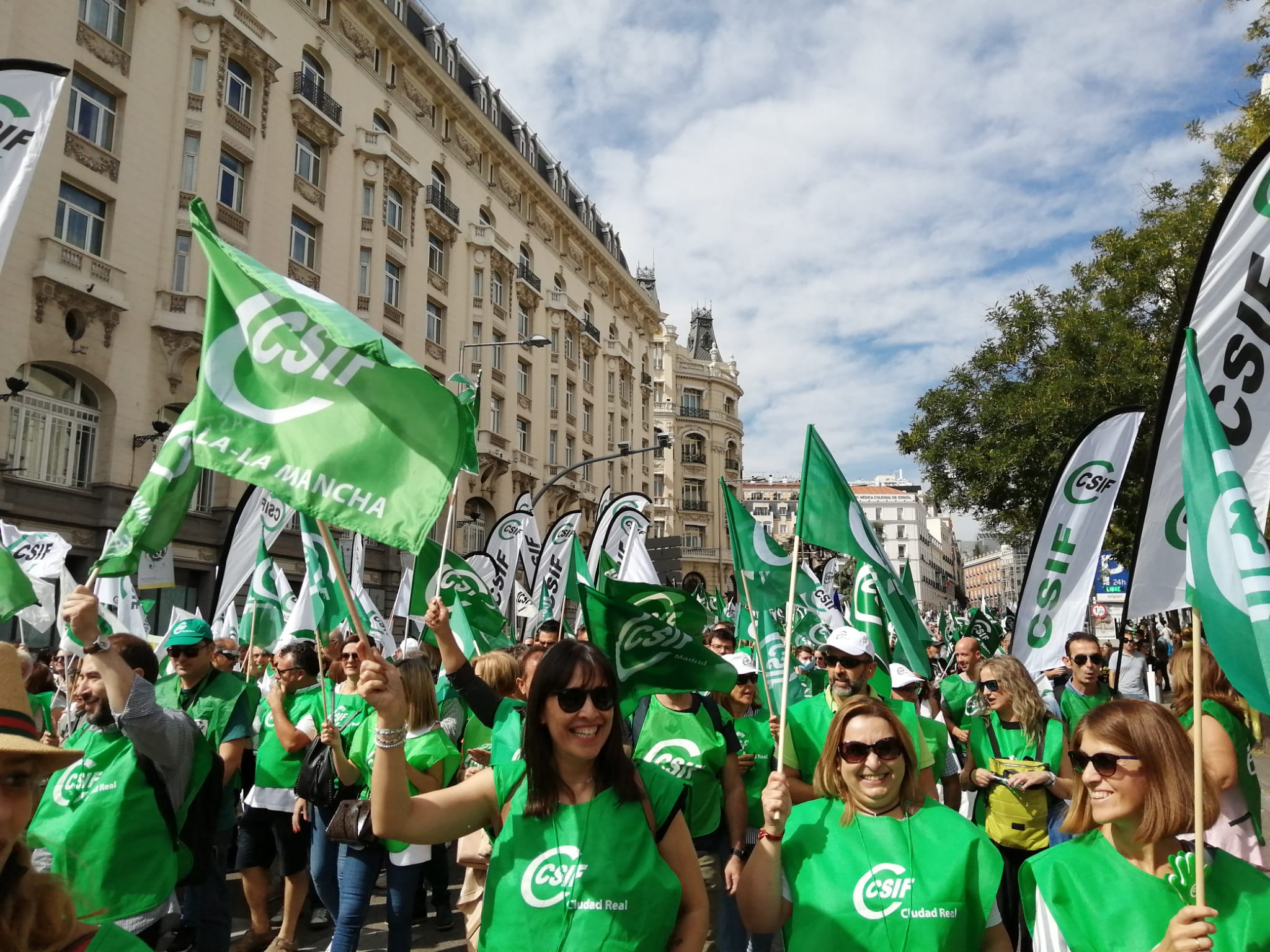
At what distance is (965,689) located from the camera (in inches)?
269

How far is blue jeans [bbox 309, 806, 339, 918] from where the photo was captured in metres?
5.22

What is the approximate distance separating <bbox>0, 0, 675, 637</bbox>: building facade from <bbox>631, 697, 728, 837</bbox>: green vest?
1701cm

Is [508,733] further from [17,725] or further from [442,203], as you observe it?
[442,203]

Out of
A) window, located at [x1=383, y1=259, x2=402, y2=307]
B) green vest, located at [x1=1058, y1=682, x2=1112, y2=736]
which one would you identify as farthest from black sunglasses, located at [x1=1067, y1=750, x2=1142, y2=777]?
window, located at [x1=383, y1=259, x2=402, y2=307]

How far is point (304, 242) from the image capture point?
26.7 m

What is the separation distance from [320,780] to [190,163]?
2112cm

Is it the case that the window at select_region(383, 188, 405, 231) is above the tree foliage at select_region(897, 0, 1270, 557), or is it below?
above

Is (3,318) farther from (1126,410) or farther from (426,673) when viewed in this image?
(1126,410)

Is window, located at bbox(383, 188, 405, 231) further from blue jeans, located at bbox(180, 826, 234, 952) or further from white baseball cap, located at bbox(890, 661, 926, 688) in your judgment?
blue jeans, located at bbox(180, 826, 234, 952)

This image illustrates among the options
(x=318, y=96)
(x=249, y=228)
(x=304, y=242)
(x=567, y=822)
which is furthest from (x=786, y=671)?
(x=318, y=96)

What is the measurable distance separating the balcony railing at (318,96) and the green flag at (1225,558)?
27.2 meters

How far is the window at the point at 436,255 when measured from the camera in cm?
3291

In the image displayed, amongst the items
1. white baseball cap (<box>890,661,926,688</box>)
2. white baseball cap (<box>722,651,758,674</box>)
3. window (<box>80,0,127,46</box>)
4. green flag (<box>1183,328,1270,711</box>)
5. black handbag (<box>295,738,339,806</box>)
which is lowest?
black handbag (<box>295,738,339,806</box>)

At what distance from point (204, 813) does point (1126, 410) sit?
6060 millimetres
